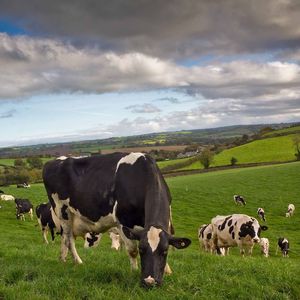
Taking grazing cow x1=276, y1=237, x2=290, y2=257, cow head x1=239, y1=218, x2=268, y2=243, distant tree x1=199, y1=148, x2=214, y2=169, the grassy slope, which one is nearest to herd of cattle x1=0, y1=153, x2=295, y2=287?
cow head x1=239, y1=218, x2=268, y2=243

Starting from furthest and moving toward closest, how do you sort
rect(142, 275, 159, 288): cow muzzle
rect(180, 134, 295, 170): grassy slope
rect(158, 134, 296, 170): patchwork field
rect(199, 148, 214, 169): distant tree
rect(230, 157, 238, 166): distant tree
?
rect(180, 134, 295, 170): grassy slope < rect(158, 134, 296, 170): patchwork field < rect(230, 157, 238, 166): distant tree < rect(199, 148, 214, 169): distant tree < rect(142, 275, 159, 288): cow muzzle

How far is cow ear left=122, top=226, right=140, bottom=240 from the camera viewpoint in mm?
7669

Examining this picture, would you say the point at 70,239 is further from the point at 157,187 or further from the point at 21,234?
the point at 21,234

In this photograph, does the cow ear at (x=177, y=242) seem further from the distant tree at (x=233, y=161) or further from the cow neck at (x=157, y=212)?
the distant tree at (x=233, y=161)

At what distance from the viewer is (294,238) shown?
106 feet

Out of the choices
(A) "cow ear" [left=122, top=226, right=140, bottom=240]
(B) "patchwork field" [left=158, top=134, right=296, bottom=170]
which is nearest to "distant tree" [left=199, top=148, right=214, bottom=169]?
(B) "patchwork field" [left=158, top=134, right=296, bottom=170]

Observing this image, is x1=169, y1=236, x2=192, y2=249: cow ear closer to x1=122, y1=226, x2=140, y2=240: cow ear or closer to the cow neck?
the cow neck

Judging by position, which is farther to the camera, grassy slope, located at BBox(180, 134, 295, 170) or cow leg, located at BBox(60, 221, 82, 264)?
grassy slope, located at BBox(180, 134, 295, 170)

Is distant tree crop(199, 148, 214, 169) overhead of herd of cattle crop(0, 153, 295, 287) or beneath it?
beneath

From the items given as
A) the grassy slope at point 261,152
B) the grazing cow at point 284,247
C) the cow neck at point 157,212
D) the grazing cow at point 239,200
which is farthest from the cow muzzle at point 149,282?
the grassy slope at point 261,152

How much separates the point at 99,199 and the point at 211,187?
4874 cm

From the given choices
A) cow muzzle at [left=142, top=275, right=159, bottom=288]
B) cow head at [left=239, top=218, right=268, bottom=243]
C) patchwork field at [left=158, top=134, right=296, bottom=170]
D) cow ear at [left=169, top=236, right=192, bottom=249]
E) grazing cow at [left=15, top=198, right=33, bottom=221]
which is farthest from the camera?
patchwork field at [left=158, top=134, right=296, bottom=170]

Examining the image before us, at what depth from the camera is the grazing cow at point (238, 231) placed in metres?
17.9

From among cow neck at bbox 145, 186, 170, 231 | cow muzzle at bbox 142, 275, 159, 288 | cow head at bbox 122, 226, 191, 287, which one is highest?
cow neck at bbox 145, 186, 170, 231
